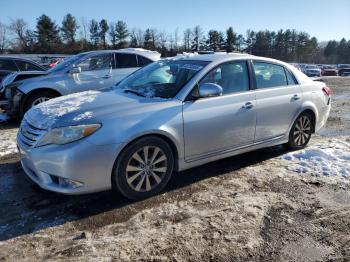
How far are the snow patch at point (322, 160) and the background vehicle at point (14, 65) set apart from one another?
8220 mm

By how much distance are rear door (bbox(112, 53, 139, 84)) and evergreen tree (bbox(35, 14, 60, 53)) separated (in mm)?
66662

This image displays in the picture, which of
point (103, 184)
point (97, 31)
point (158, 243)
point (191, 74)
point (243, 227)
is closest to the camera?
point (158, 243)

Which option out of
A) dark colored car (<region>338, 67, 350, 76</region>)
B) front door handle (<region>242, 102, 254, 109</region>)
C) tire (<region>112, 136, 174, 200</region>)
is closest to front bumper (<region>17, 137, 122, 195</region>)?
tire (<region>112, 136, 174, 200</region>)

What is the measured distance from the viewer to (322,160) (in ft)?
17.5

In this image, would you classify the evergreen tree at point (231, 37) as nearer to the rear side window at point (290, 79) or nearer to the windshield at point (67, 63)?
the windshield at point (67, 63)

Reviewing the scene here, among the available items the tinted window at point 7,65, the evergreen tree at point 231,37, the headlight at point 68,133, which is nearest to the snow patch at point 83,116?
the headlight at point 68,133

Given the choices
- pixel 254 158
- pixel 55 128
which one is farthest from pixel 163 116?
pixel 254 158

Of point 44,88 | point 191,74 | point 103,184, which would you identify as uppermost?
point 191,74

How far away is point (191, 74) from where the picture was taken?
446 centimetres

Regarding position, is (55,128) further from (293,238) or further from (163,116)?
(293,238)

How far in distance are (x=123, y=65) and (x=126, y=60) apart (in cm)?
17

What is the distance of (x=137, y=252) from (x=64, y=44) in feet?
250

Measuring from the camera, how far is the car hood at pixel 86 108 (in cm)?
371

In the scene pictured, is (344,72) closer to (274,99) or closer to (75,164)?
(274,99)
